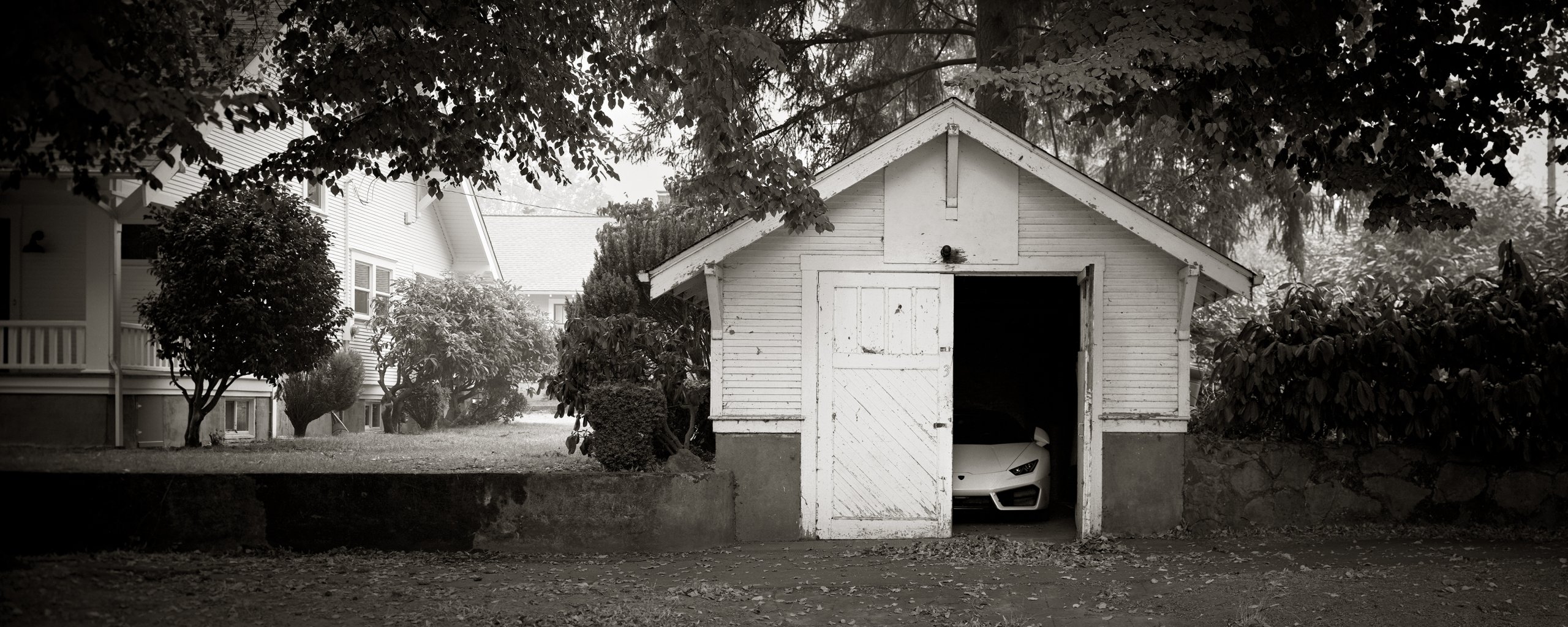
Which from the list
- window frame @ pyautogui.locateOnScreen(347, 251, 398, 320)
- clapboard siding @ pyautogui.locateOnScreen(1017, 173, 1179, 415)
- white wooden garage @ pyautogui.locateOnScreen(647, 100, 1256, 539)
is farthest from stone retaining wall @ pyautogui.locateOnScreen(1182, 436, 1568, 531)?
window frame @ pyautogui.locateOnScreen(347, 251, 398, 320)

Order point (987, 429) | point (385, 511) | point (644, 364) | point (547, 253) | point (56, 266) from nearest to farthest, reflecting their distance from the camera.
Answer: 1. point (385, 511)
2. point (644, 364)
3. point (987, 429)
4. point (56, 266)
5. point (547, 253)

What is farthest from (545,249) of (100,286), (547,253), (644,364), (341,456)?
(644,364)

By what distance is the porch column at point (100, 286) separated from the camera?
15086mm

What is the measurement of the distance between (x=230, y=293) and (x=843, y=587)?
10203 millimetres

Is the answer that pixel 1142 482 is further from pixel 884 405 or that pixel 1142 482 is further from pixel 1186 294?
pixel 884 405

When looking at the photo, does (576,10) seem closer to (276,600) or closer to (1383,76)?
(276,600)

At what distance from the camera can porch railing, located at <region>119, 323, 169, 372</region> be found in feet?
51.9

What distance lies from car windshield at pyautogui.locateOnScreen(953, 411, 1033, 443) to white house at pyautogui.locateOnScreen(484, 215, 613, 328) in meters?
26.0

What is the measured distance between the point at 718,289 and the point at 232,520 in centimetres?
457

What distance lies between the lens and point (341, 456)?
1491 centimetres

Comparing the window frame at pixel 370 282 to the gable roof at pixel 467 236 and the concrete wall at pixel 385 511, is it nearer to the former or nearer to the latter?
the gable roof at pixel 467 236

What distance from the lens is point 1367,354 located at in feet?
35.7

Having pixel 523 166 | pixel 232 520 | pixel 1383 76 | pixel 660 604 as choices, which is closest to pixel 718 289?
pixel 523 166

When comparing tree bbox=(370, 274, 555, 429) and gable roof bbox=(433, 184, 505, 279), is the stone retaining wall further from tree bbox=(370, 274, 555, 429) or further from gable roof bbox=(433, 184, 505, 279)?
gable roof bbox=(433, 184, 505, 279)
